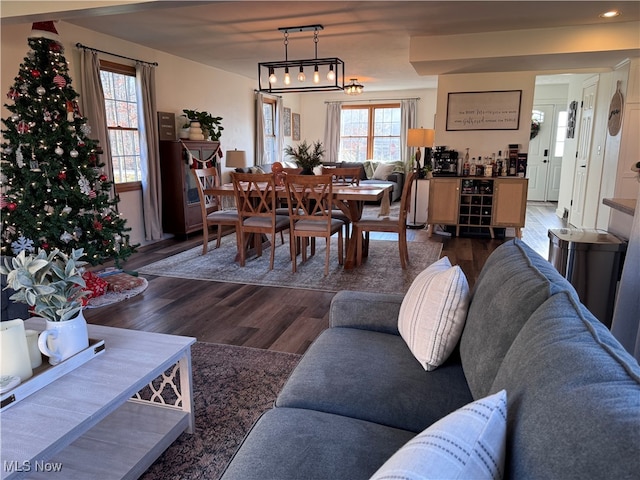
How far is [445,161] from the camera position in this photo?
20.3 feet

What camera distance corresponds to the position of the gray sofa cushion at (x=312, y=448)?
104 centimetres

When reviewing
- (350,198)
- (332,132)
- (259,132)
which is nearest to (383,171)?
(332,132)

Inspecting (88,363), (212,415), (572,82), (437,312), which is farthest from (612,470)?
(572,82)

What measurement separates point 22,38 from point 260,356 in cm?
361

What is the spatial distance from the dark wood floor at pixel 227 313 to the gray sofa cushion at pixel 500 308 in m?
1.45

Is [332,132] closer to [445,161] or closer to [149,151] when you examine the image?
[445,161]

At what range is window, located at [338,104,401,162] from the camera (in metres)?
9.96

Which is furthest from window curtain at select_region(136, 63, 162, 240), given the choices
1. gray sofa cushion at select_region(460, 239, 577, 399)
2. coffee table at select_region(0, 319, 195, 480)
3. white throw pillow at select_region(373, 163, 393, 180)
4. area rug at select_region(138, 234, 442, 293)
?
white throw pillow at select_region(373, 163, 393, 180)

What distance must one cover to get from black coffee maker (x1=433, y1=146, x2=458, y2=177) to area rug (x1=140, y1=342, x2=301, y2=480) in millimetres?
4352

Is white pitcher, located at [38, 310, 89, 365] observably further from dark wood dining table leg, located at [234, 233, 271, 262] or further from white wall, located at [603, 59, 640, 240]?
white wall, located at [603, 59, 640, 240]

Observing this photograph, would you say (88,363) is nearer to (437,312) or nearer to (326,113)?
(437,312)

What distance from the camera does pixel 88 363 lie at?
161 cm

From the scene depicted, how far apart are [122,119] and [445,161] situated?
4.19m

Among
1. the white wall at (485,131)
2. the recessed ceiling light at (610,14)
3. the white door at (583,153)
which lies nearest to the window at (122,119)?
the white wall at (485,131)
